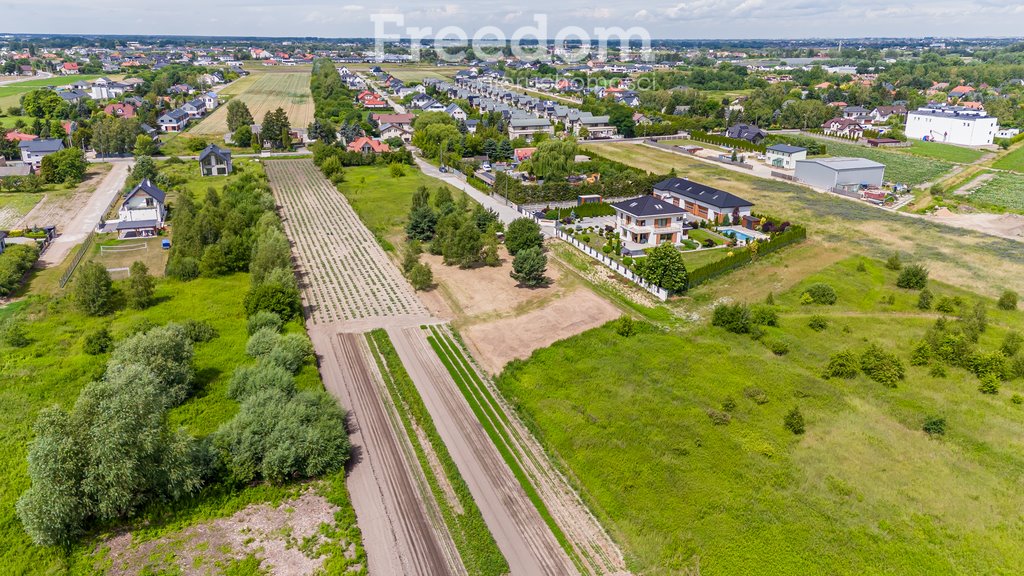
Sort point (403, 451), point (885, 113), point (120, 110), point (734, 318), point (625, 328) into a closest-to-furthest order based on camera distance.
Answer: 1. point (403, 451)
2. point (625, 328)
3. point (734, 318)
4. point (120, 110)
5. point (885, 113)

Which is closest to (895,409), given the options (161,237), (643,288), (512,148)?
(643,288)

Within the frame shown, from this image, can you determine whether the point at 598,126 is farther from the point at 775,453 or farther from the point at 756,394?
the point at 775,453

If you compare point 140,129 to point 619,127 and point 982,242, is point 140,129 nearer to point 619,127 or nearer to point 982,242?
point 619,127

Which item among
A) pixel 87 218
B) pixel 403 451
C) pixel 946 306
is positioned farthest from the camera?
pixel 87 218

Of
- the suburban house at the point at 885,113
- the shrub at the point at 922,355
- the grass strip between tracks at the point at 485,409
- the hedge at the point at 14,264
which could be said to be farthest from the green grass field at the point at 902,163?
the hedge at the point at 14,264

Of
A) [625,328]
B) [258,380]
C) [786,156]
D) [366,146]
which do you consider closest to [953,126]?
[786,156]

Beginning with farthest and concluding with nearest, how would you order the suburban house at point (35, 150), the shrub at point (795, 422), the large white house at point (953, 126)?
the large white house at point (953, 126) → the suburban house at point (35, 150) → the shrub at point (795, 422)

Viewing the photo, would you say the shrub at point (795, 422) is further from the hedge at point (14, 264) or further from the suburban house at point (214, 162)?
the suburban house at point (214, 162)
